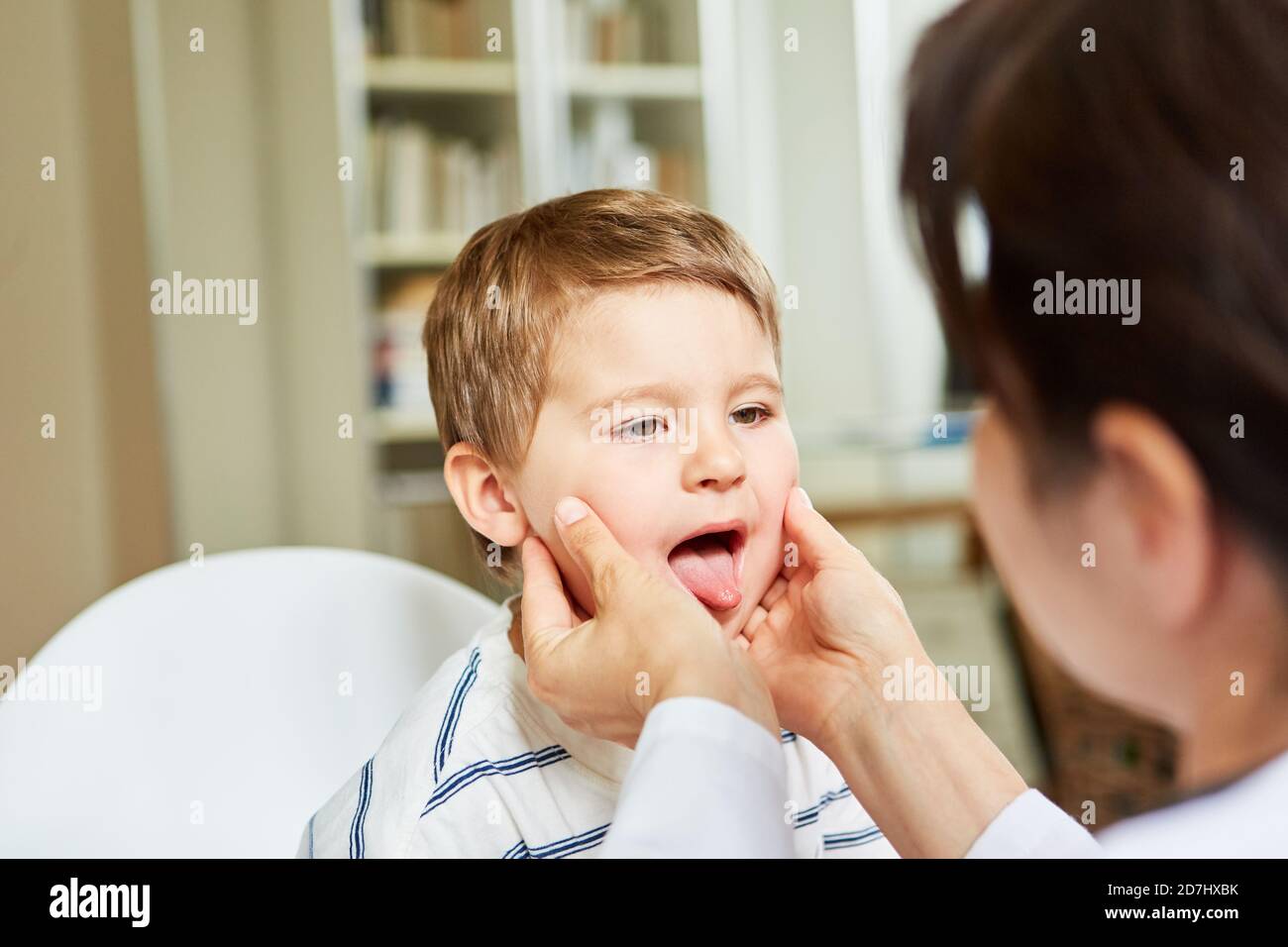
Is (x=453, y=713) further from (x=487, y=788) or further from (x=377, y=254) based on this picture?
(x=377, y=254)

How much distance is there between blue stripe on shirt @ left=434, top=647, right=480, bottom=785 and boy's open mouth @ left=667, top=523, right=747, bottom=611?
0.57 feet

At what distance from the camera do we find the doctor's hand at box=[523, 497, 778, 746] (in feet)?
1.85

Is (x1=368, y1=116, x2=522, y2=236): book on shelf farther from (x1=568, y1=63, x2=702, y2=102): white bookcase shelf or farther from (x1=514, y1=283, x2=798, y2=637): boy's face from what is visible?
(x1=514, y1=283, x2=798, y2=637): boy's face

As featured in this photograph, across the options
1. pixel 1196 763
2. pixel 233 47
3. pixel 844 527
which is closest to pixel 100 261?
pixel 233 47

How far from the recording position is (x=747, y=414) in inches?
30.6

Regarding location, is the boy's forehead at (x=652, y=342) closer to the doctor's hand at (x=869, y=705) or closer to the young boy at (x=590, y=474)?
the young boy at (x=590, y=474)

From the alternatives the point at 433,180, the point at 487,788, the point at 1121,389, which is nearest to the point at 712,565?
the point at 487,788

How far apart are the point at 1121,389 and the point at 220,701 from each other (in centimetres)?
74

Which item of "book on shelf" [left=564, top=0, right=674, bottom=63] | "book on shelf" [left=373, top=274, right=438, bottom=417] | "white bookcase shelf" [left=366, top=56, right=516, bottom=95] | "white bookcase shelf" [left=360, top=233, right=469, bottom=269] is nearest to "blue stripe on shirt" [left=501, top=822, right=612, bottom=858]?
→ "book on shelf" [left=373, top=274, right=438, bottom=417]

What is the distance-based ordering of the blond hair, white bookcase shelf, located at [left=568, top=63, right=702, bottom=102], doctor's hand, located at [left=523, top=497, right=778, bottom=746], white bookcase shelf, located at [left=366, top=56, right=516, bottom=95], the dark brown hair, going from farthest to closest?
1. white bookcase shelf, located at [left=568, top=63, right=702, bottom=102]
2. white bookcase shelf, located at [left=366, top=56, right=516, bottom=95]
3. the blond hair
4. doctor's hand, located at [left=523, top=497, right=778, bottom=746]
5. the dark brown hair

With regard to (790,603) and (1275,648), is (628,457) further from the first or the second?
(1275,648)

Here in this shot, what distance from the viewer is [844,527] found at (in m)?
2.59

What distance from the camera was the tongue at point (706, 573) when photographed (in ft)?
2.41

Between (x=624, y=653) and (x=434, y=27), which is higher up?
(x=434, y=27)
